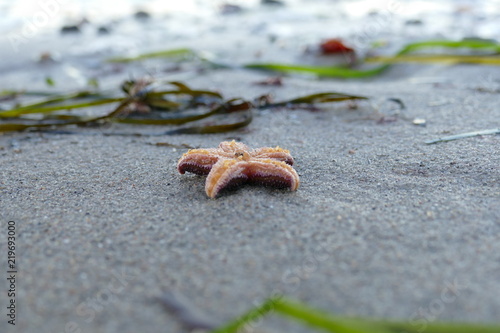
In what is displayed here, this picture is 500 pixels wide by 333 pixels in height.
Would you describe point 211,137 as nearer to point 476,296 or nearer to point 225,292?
point 225,292

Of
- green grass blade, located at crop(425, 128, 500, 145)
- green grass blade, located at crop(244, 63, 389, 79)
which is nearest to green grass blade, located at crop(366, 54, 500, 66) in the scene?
green grass blade, located at crop(244, 63, 389, 79)

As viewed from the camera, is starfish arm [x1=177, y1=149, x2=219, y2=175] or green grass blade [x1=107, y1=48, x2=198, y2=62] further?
green grass blade [x1=107, y1=48, x2=198, y2=62]

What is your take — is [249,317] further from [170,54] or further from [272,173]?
[170,54]

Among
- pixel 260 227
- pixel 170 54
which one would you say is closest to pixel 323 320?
pixel 260 227

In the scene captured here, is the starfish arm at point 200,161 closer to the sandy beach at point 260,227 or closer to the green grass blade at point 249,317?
the sandy beach at point 260,227

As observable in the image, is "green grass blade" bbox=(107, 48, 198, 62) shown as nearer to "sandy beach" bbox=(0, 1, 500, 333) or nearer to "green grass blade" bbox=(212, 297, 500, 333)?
"sandy beach" bbox=(0, 1, 500, 333)

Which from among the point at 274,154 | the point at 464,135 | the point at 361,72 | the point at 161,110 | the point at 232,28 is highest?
the point at 232,28

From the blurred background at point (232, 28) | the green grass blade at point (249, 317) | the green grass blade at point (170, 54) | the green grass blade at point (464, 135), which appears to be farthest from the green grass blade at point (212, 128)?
the green grass blade at point (170, 54)
